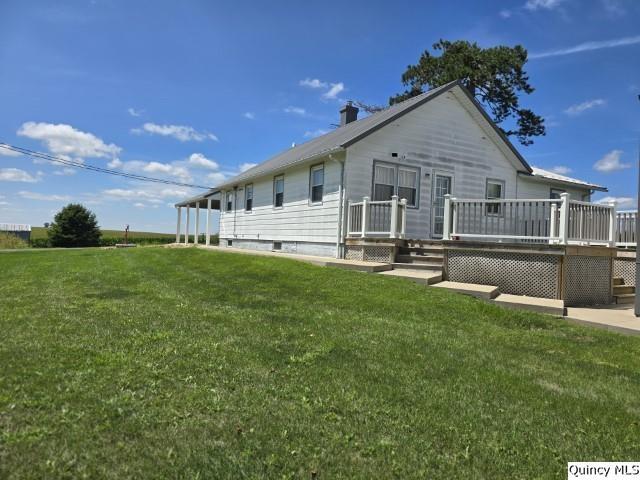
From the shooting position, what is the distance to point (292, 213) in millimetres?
16172

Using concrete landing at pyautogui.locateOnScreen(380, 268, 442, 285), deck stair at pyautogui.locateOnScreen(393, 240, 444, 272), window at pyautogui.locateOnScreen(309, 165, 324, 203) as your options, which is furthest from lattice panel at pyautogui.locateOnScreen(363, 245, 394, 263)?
window at pyautogui.locateOnScreen(309, 165, 324, 203)

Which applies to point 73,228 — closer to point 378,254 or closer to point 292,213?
point 292,213

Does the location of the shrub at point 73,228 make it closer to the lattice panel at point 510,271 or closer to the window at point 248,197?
the window at point 248,197

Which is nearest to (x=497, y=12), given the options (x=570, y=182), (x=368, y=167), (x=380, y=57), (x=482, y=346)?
(x=380, y=57)

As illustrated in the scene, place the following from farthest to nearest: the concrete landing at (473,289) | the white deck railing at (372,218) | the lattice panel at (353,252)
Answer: the lattice panel at (353,252), the white deck railing at (372,218), the concrete landing at (473,289)

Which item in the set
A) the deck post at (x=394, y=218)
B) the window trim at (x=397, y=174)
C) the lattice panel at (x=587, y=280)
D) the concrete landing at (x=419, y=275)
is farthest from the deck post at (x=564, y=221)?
the window trim at (x=397, y=174)

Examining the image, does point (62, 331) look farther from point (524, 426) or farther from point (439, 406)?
point (524, 426)

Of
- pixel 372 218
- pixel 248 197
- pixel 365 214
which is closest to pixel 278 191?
pixel 248 197

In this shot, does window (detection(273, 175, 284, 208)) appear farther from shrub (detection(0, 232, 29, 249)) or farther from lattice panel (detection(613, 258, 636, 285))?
shrub (detection(0, 232, 29, 249))

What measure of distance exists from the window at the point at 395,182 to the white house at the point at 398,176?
3 cm

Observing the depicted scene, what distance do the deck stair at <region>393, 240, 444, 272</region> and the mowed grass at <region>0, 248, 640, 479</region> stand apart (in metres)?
4.00

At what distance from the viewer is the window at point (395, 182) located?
13.7 meters

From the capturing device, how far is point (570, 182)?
18453 millimetres

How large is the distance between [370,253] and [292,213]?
16.0 feet
